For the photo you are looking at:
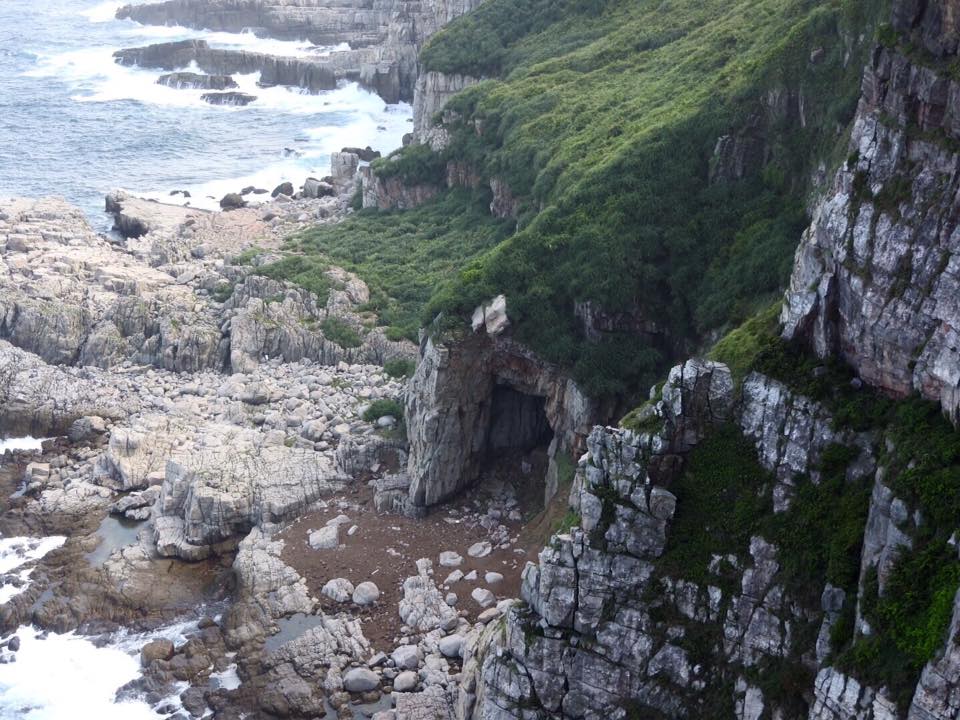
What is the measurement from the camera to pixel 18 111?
10600cm

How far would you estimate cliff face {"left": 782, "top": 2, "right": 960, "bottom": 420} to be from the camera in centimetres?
2555

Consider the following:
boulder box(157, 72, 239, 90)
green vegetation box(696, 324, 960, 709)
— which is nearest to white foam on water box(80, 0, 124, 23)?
boulder box(157, 72, 239, 90)

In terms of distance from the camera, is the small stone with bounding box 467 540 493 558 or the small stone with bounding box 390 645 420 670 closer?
the small stone with bounding box 390 645 420 670

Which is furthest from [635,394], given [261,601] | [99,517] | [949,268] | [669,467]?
[99,517]

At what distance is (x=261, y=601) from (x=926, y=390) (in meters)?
23.4

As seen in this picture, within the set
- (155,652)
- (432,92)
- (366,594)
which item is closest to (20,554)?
(155,652)

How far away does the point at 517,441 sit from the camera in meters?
45.9

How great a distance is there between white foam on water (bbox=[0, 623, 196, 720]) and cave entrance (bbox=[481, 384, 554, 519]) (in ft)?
40.7

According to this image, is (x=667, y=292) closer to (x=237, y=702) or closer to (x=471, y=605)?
(x=471, y=605)

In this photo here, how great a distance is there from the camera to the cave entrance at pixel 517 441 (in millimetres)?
44812

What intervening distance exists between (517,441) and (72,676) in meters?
17.7

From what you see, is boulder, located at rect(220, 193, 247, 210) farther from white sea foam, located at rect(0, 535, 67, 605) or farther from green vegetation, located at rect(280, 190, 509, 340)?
white sea foam, located at rect(0, 535, 67, 605)

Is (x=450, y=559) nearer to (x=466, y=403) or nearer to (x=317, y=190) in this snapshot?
(x=466, y=403)

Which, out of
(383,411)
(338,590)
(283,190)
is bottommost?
(338,590)
